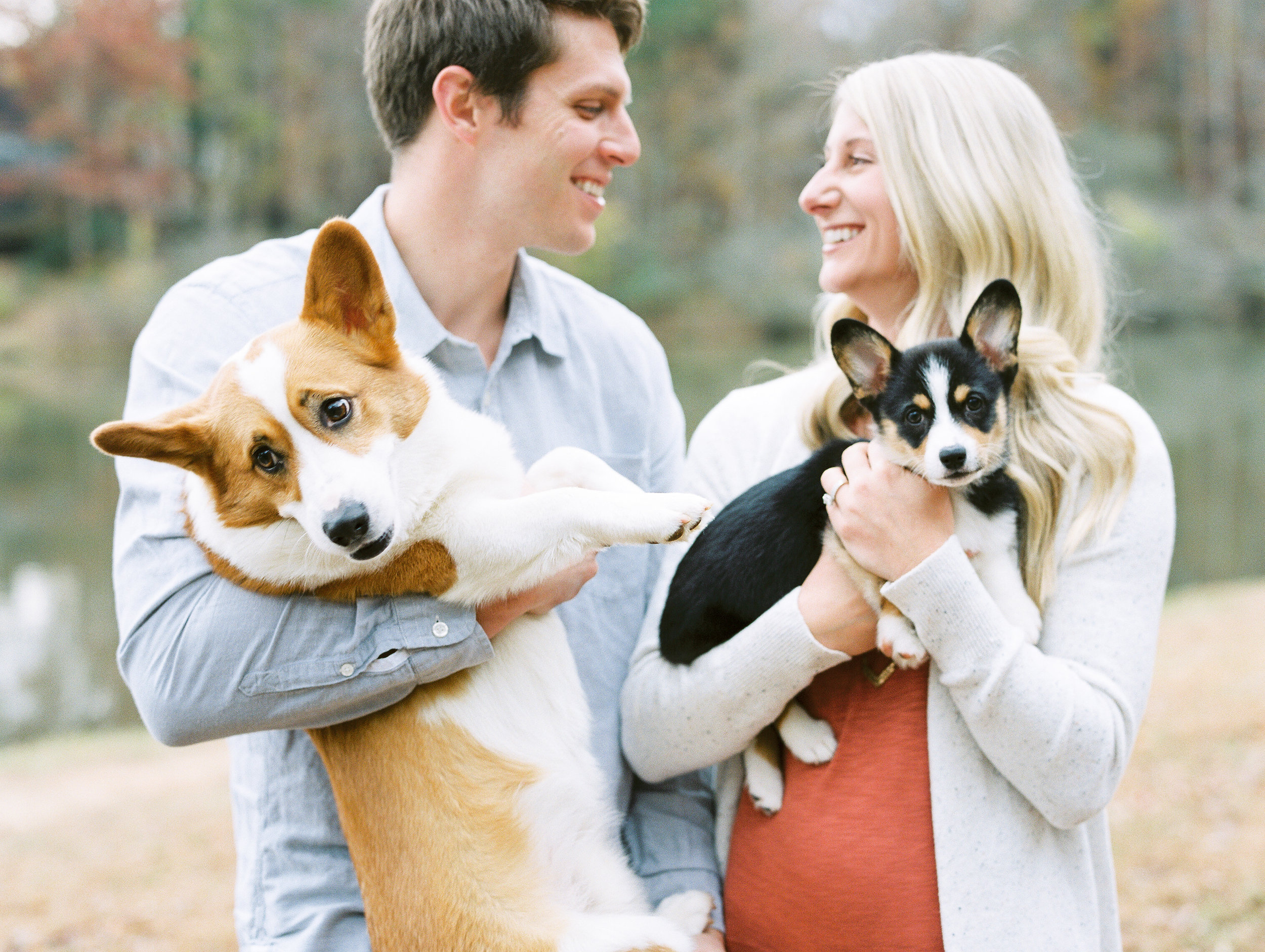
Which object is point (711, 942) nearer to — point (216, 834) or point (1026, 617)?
point (1026, 617)

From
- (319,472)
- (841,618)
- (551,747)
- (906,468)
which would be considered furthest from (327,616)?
(906,468)

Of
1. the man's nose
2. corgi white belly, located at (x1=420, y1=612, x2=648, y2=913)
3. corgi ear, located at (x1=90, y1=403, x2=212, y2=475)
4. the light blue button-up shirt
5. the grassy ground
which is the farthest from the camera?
the grassy ground

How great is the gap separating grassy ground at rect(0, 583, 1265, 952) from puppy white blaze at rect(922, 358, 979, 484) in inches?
129

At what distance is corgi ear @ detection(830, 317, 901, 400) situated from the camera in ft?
7.64

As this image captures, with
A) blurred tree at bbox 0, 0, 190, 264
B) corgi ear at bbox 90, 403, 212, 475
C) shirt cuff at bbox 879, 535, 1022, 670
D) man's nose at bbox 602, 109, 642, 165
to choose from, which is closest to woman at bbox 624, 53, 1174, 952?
shirt cuff at bbox 879, 535, 1022, 670

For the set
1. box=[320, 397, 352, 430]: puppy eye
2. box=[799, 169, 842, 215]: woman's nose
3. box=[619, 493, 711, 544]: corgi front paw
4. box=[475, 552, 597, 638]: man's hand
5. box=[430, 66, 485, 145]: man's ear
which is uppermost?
box=[430, 66, 485, 145]: man's ear

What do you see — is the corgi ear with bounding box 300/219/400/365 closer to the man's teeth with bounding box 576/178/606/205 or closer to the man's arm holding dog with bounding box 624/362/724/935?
the man's teeth with bounding box 576/178/606/205

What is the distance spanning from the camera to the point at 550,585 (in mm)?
2234

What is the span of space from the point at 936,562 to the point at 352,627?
1202mm

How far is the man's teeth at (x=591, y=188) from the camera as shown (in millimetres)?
2723

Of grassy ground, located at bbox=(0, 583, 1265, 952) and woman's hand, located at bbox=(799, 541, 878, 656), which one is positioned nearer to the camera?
woman's hand, located at bbox=(799, 541, 878, 656)

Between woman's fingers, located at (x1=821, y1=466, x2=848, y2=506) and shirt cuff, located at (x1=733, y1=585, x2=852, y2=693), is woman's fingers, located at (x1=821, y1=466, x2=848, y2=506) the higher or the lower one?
the higher one

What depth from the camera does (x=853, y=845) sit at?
217 cm

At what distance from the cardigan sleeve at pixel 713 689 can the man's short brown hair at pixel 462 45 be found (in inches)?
52.7
